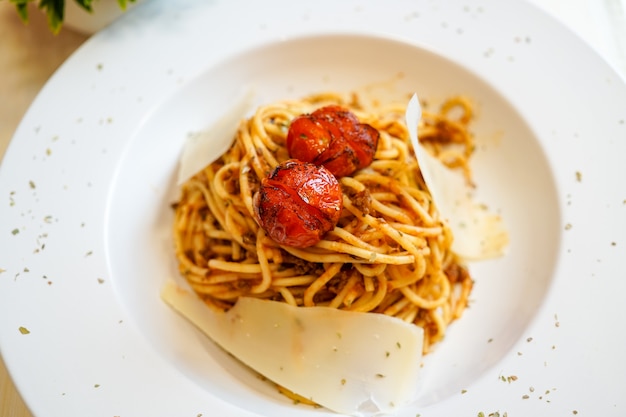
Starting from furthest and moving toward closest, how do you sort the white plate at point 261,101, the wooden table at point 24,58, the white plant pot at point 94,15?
the wooden table at point 24,58
the white plant pot at point 94,15
the white plate at point 261,101

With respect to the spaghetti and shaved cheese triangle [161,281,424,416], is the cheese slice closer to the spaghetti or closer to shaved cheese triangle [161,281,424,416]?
the spaghetti

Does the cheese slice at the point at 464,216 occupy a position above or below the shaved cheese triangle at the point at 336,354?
above

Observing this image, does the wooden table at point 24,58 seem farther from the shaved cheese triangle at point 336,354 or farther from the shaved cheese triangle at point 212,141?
the shaved cheese triangle at point 336,354

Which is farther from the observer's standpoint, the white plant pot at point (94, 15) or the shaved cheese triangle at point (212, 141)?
the white plant pot at point (94, 15)

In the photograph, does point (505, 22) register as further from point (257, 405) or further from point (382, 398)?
point (257, 405)

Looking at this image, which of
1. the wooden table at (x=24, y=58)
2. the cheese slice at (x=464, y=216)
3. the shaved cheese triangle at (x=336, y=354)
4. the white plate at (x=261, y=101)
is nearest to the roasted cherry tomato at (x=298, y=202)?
the shaved cheese triangle at (x=336, y=354)

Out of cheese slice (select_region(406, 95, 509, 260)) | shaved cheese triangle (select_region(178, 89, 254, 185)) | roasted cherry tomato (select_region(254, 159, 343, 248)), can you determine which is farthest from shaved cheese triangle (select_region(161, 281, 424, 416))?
shaved cheese triangle (select_region(178, 89, 254, 185))

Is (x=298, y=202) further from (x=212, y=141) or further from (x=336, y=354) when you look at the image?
(x=212, y=141)

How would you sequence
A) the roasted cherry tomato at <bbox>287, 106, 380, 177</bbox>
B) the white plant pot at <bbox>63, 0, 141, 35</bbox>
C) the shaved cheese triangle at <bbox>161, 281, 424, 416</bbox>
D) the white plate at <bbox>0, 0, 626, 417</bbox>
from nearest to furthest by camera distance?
1. the white plate at <bbox>0, 0, 626, 417</bbox>
2. the shaved cheese triangle at <bbox>161, 281, 424, 416</bbox>
3. the roasted cherry tomato at <bbox>287, 106, 380, 177</bbox>
4. the white plant pot at <bbox>63, 0, 141, 35</bbox>
